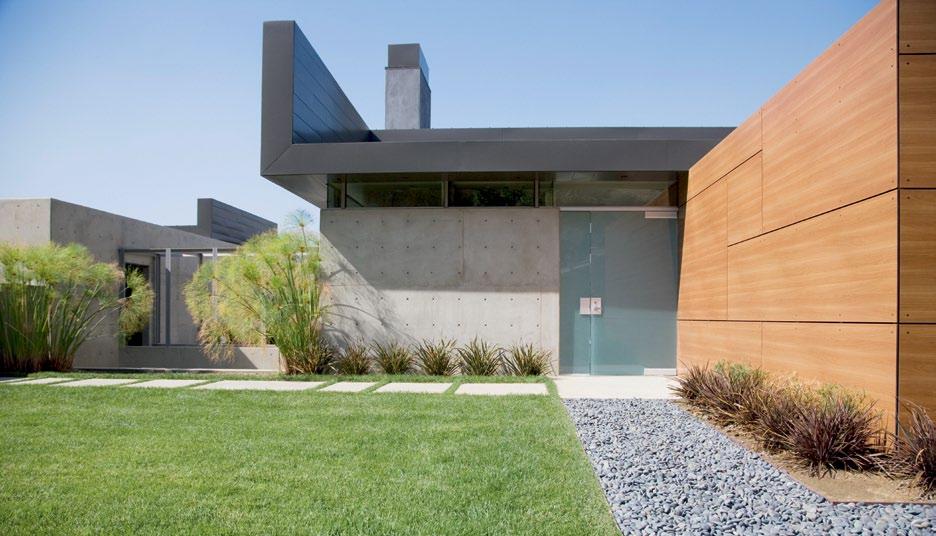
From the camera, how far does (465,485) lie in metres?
3.87

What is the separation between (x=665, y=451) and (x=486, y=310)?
218 inches

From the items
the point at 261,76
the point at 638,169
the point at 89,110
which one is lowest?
the point at 638,169

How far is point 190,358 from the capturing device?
12.0 metres

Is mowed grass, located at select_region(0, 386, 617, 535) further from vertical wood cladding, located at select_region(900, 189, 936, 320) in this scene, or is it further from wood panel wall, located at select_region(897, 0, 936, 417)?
vertical wood cladding, located at select_region(900, 189, 936, 320)

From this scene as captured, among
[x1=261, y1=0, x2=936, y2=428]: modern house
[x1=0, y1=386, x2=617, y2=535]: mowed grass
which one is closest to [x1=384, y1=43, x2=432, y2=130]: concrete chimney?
[x1=261, y1=0, x2=936, y2=428]: modern house

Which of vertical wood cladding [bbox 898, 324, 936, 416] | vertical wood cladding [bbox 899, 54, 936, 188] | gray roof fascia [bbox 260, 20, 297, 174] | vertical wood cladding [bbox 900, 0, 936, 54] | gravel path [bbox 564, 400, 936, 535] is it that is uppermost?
gray roof fascia [bbox 260, 20, 297, 174]

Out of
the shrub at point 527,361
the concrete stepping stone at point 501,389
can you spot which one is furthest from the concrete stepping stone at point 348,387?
the shrub at point 527,361

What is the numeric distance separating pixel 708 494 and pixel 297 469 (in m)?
2.62

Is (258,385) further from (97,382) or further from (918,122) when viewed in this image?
(918,122)

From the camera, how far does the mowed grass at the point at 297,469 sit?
3303mm

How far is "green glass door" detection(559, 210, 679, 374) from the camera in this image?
981 cm

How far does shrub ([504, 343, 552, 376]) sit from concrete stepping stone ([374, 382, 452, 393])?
1.64 metres

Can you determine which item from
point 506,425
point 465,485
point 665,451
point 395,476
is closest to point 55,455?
point 395,476

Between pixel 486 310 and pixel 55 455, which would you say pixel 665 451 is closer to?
pixel 55 455
